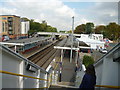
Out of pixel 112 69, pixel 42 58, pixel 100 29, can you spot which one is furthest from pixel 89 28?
pixel 112 69

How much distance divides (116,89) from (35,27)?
209ft

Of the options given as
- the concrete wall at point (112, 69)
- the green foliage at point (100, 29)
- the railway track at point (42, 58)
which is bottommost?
the railway track at point (42, 58)

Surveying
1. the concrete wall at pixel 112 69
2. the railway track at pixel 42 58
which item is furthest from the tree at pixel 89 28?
the concrete wall at pixel 112 69

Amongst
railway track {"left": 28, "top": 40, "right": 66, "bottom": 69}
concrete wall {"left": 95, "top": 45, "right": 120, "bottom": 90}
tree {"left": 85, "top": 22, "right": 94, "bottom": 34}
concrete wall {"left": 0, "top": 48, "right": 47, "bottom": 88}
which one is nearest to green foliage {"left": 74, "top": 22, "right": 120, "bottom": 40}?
tree {"left": 85, "top": 22, "right": 94, "bottom": 34}

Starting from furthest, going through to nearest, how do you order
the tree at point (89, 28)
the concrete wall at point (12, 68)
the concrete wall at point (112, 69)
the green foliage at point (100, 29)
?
the tree at point (89, 28) < the green foliage at point (100, 29) < the concrete wall at point (112, 69) < the concrete wall at point (12, 68)

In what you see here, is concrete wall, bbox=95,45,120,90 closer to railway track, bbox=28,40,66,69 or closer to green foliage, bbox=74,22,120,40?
railway track, bbox=28,40,66,69

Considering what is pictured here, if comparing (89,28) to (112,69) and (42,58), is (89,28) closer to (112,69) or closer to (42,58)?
(42,58)

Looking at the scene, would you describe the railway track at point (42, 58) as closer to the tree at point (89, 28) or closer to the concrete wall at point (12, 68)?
the concrete wall at point (12, 68)

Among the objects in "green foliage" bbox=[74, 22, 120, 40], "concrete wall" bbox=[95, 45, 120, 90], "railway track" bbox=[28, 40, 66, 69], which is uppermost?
"green foliage" bbox=[74, 22, 120, 40]

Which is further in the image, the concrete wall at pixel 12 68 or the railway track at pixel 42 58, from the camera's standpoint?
the railway track at pixel 42 58

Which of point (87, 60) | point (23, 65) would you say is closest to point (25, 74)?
point (23, 65)

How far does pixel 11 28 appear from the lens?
142ft

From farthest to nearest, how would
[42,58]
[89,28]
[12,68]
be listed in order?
1. [89,28]
2. [42,58]
3. [12,68]

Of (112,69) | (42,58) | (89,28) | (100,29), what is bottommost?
(42,58)
